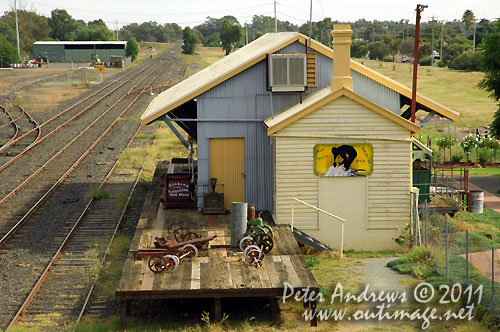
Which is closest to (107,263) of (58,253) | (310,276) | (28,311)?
(58,253)

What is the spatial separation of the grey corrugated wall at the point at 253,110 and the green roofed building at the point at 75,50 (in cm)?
8960

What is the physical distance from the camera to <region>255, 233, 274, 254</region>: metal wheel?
15.4m

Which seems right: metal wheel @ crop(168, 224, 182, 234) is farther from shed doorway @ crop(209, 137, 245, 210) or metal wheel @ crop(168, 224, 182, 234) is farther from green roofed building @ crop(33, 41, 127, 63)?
green roofed building @ crop(33, 41, 127, 63)

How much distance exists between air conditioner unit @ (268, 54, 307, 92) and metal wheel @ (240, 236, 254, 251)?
5.98m

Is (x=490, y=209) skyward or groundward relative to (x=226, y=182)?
groundward

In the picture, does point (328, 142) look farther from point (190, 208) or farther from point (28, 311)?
point (28, 311)

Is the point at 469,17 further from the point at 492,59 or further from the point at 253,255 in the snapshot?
the point at 253,255

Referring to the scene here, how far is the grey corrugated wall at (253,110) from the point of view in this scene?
66.0ft

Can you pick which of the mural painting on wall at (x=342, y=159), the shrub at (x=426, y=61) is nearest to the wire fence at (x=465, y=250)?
the mural painting on wall at (x=342, y=159)

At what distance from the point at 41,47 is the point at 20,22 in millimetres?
53441

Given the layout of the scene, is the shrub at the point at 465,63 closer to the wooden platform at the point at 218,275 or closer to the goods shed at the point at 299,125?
the goods shed at the point at 299,125

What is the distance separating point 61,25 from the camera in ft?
563

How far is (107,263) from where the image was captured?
17062 millimetres

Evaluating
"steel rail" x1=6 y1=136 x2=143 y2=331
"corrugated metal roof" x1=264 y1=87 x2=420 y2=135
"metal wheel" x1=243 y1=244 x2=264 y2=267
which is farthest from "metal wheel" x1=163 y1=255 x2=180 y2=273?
"corrugated metal roof" x1=264 y1=87 x2=420 y2=135
